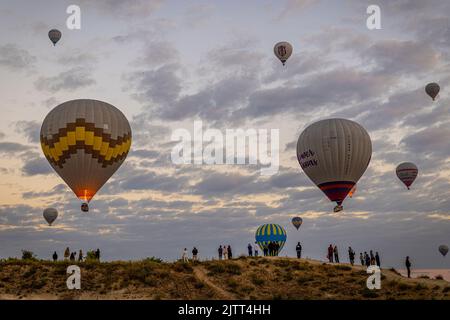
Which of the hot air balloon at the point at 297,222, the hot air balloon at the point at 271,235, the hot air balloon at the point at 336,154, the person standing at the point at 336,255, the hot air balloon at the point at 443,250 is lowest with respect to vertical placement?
the person standing at the point at 336,255

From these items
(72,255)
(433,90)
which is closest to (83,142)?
(72,255)

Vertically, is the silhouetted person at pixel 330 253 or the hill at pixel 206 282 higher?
the silhouetted person at pixel 330 253

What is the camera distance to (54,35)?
67688 mm

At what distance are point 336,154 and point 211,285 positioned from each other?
2036 cm

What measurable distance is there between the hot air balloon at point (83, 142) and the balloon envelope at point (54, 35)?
67.5 feet

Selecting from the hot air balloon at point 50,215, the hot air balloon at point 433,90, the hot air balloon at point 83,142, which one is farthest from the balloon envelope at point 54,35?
the hot air balloon at point 433,90

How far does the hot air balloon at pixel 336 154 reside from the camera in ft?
176

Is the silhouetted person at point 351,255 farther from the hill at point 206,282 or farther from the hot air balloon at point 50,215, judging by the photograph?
the hot air balloon at point 50,215

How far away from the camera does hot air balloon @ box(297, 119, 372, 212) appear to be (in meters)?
53.8

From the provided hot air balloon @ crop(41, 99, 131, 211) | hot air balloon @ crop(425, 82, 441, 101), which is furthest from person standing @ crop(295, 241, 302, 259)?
hot air balloon @ crop(425, 82, 441, 101)

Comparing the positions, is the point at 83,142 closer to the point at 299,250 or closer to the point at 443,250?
the point at 299,250

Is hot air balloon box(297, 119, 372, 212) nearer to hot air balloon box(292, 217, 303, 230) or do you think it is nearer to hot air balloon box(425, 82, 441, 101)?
hot air balloon box(292, 217, 303, 230)

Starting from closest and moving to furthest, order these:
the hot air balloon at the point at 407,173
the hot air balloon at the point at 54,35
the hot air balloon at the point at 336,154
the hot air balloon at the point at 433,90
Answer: the hot air balloon at the point at 336,154
the hot air balloon at the point at 54,35
the hot air balloon at the point at 433,90
the hot air balloon at the point at 407,173
